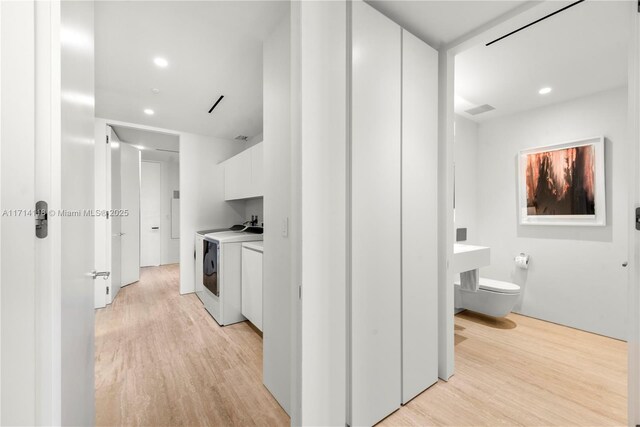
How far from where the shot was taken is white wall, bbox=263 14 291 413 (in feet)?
5.18

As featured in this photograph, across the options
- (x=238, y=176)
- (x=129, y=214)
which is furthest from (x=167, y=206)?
(x=238, y=176)

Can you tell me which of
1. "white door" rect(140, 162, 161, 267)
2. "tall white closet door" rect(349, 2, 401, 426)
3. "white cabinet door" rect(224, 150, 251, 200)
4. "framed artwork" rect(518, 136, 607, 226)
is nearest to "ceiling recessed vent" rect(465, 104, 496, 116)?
"framed artwork" rect(518, 136, 607, 226)

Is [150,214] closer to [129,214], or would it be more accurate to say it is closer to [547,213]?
[129,214]

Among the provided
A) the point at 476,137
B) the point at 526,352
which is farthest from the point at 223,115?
the point at 526,352

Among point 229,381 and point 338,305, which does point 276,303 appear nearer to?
point 338,305

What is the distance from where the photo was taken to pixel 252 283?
2600mm

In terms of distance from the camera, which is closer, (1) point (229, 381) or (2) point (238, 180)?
(1) point (229, 381)

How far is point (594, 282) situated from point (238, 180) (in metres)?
4.33

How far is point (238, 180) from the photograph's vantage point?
3.70 m

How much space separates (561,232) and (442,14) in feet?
9.11

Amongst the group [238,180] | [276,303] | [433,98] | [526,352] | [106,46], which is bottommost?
[526,352]

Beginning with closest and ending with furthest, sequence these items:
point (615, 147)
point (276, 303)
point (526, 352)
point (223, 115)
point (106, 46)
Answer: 1. point (276, 303)
2. point (106, 46)
3. point (526, 352)
4. point (615, 147)
5. point (223, 115)

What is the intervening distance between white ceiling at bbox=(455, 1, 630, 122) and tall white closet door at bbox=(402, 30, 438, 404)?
2.43 feet

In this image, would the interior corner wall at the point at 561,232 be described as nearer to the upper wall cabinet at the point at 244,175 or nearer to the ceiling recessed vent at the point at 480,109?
the ceiling recessed vent at the point at 480,109
